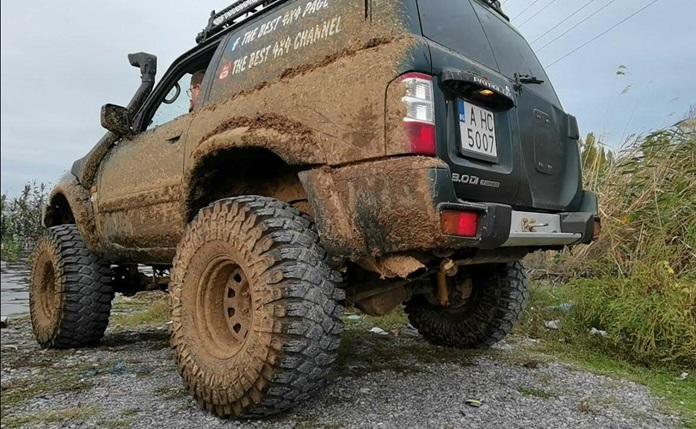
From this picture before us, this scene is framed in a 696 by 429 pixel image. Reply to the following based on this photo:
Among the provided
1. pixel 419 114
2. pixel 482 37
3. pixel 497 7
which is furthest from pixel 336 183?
pixel 497 7

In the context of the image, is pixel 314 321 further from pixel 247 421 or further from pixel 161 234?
pixel 161 234

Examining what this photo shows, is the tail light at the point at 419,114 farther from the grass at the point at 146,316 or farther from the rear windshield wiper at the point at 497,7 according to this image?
the grass at the point at 146,316

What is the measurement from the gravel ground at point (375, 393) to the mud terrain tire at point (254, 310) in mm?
173

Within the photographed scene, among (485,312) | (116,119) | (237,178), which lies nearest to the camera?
(237,178)

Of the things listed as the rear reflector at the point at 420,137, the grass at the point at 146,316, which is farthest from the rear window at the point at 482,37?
the grass at the point at 146,316

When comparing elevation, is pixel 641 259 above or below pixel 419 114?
below

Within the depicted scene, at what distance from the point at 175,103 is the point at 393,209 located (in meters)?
2.31

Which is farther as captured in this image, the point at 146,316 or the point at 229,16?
the point at 146,316

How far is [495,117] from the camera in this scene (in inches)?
91.7

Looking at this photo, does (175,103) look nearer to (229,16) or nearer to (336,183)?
(229,16)

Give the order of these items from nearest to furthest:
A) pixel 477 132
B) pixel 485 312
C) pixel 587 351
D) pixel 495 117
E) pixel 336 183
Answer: pixel 336 183 < pixel 477 132 < pixel 495 117 < pixel 485 312 < pixel 587 351

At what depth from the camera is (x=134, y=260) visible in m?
3.60

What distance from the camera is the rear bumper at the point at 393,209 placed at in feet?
6.06

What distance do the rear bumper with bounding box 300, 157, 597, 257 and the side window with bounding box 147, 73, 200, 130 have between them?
1.70 m
